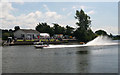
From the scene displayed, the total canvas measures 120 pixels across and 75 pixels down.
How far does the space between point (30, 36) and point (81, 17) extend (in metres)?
38.2

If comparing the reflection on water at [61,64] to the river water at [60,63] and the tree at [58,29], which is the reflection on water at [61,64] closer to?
the river water at [60,63]

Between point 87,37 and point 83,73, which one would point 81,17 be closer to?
point 87,37

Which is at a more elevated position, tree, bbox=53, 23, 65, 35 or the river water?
tree, bbox=53, 23, 65, 35

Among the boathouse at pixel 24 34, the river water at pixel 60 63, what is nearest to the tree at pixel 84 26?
the boathouse at pixel 24 34

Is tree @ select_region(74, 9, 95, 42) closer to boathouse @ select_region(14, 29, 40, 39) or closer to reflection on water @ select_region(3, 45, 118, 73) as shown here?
boathouse @ select_region(14, 29, 40, 39)

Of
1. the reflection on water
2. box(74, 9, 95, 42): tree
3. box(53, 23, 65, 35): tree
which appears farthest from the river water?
box(53, 23, 65, 35): tree

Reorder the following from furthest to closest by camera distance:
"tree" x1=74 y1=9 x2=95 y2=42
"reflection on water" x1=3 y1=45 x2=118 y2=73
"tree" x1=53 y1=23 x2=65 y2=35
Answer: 1. "tree" x1=53 y1=23 x2=65 y2=35
2. "tree" x1=74 y1=9 x2=95 y2=42
3. "reflection on water" x1=3 y1=45 x2=118 y2=73

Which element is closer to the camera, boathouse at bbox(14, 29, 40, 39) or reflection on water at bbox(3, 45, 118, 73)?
reflection on water at bbox(3, 45, 118, 73)

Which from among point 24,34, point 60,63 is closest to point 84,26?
point 24,34

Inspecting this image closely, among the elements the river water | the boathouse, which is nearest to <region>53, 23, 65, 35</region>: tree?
the boathouse

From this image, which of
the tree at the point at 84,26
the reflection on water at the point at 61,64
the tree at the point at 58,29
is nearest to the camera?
the reflection on water at the point at 61,64

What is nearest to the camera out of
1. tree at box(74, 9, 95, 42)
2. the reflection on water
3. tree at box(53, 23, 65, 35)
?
the reflection on water

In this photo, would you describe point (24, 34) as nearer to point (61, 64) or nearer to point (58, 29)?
point (58, 29)

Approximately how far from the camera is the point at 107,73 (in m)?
26.1
